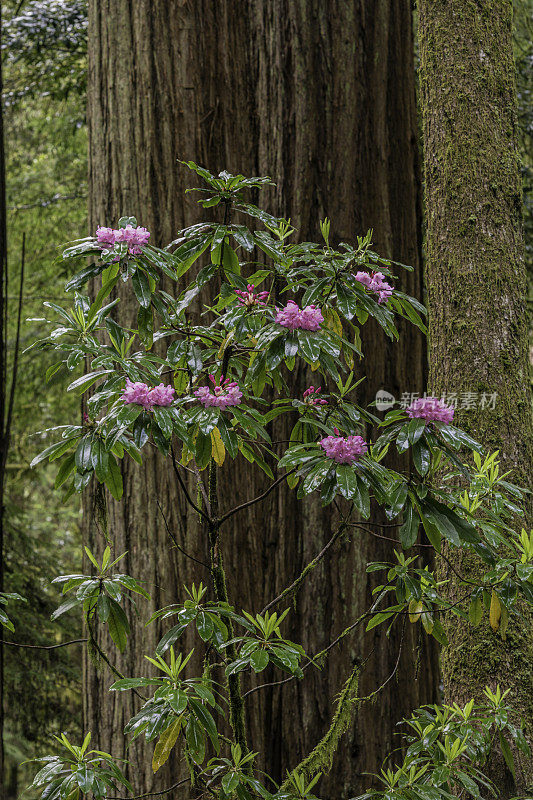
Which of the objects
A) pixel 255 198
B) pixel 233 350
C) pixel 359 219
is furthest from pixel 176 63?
pixel 233 350

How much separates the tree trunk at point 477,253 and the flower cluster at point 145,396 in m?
1.03

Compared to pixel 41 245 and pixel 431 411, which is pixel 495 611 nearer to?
pixel 431 411

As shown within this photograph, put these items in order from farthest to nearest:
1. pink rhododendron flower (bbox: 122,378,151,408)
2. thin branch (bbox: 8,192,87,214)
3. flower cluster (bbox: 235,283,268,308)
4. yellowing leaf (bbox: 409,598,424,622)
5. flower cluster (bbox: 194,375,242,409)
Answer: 1. thin branch (bbox: 8,192,87,214)
2. yellowing leaf (bbox: 409,598,424,622)
3. flower cluster (bbox: 235,283,268,308)
4. flower cluster (bbox: 194,375,242,409)
5. pink rhododendron flower (bbox: 122,378,151,408)

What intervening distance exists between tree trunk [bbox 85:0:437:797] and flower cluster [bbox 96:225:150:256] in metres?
1.21

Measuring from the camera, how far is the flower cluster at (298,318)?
1.50m

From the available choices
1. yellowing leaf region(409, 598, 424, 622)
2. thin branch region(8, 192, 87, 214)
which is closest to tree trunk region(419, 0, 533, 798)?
yellowing leaf region(409, 598, 424, 622)

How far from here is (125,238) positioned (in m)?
1.54

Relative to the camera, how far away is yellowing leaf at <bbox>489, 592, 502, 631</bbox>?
5.51 ft

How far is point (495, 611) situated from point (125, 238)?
106 centimetres

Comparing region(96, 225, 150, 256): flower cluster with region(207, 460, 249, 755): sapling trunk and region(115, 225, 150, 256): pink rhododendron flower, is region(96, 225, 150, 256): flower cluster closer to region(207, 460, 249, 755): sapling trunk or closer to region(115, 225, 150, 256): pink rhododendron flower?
region(115, 225, 150, 256): pink rhododendron flower

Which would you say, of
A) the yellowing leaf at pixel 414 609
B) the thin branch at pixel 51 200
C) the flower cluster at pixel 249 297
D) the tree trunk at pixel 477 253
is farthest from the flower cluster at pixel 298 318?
the thin branch at pixel 51 200

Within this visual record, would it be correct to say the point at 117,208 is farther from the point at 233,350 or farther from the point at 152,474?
the point at 233,350

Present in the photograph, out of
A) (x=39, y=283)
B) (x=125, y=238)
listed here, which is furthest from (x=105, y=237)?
(x=39, y=283)

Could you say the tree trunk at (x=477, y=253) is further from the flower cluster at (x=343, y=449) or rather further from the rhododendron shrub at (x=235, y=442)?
the flower cluster at (x=343, y=449)
